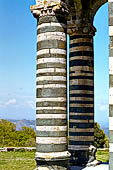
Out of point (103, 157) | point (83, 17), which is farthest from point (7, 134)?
point (83, 17)

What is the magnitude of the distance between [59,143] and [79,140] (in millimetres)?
3405

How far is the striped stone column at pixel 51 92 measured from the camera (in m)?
11.0

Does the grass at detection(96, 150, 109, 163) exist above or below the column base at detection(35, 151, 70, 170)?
below

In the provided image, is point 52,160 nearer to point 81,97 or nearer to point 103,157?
point 81,97

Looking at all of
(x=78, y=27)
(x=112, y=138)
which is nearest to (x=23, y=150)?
Result: (x=78, y=27)

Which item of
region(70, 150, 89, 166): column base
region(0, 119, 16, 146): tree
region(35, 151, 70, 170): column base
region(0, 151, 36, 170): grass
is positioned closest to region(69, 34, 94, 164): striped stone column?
region(70, 150, 89, 166): column base

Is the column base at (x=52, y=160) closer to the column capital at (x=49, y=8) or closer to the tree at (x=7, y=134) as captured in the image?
the column capital at (x=49, y=8)

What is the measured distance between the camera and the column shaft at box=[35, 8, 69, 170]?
1098 cm

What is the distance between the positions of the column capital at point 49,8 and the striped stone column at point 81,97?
3.24 metres

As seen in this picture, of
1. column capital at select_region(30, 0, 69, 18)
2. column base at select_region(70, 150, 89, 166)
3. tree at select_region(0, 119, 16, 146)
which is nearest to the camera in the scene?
column capital at select_region(30, 0, 69, 18)

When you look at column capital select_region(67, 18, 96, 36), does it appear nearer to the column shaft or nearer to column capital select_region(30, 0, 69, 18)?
column capital select_region(30, 0, 69, 18)

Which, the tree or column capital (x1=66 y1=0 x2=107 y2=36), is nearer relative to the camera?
column capital (x1=66 y1=0 x2=107 y2=36)

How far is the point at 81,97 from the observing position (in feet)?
47.4

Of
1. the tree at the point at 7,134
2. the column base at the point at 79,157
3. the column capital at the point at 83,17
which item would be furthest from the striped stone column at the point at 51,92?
the tree at the point at 7,134
